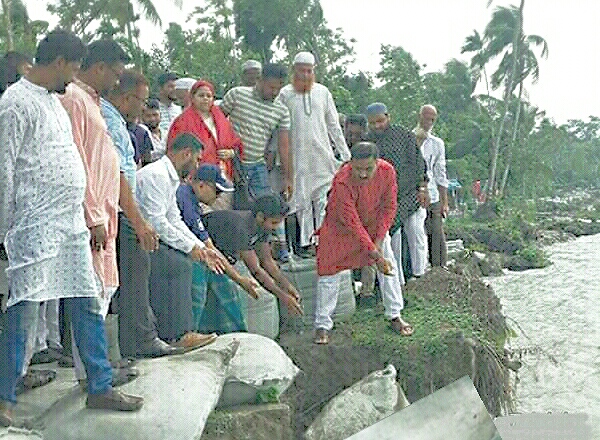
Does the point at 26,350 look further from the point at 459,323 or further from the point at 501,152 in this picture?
the point at 501,152

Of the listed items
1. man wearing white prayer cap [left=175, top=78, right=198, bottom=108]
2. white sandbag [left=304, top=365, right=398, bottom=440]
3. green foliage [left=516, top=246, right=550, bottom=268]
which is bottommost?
green foliage [left=516, top=246, right=550, bottom=268]

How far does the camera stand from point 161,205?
3.48 metres

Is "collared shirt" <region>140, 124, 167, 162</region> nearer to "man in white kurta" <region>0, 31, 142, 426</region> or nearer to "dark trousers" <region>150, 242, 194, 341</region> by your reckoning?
"dark trousers" <region>150, 242, 194, 341</region>

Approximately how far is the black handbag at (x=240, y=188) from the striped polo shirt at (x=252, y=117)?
0.08 meters

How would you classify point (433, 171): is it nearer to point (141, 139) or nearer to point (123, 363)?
point (141, 139)

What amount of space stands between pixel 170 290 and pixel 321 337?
4.76ft

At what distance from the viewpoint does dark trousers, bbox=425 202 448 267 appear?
21.4 ft

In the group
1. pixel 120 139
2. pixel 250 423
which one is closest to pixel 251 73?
pixel 120 139

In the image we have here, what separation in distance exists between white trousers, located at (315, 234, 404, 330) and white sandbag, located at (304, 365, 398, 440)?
1.95 ft

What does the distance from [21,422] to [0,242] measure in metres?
0.62

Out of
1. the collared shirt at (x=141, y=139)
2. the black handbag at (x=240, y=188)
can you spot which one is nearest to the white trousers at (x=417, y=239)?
the black handbag at (x=240, y=188)

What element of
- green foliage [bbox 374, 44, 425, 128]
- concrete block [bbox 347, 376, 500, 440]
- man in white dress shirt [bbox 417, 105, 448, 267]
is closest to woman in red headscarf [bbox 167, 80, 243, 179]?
man in white dress shirt [bbox 417, 105, 448, 267]

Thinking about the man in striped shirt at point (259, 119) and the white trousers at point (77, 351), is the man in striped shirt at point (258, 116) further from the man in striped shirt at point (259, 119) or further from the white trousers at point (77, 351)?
the white trousers at point (77, 351)

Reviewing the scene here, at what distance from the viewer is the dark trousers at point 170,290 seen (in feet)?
11.6
